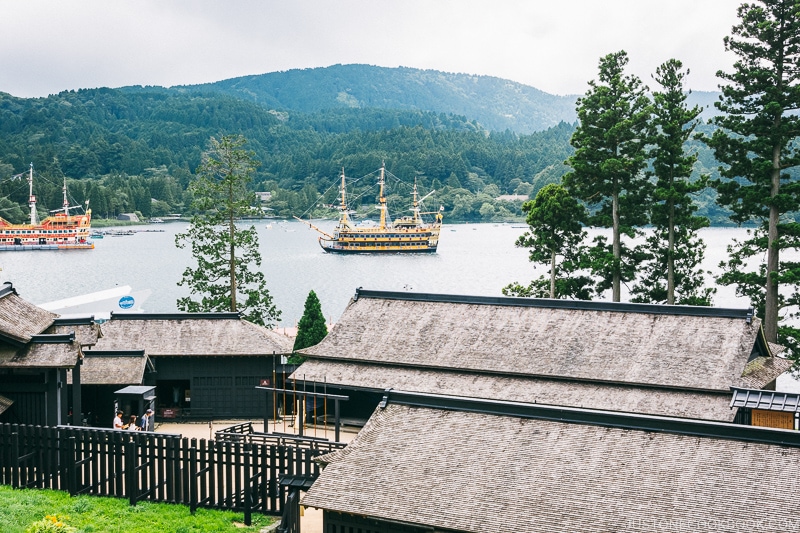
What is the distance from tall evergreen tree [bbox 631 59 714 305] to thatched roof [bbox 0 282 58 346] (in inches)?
891

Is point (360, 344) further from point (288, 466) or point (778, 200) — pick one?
point (778, 200)

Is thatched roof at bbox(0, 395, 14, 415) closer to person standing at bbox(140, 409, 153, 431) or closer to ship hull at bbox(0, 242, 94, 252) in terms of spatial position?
person standing at bbox(140, 409, 153, 431)

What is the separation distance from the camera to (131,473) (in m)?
14.5

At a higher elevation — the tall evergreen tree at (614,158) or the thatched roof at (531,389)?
the tall evergreen tree at (614,158)

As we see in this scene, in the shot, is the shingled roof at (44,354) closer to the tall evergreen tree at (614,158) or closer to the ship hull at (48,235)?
the tall evergreen tree at (614,158)

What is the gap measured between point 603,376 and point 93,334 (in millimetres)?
13465

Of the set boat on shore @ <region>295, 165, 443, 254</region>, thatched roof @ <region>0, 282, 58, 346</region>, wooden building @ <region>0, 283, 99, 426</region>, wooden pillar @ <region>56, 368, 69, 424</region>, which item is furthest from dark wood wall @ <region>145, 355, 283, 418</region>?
boat on shore @ <region>295, 165, 443, 254</region>

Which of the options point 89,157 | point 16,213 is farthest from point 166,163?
point 16,213

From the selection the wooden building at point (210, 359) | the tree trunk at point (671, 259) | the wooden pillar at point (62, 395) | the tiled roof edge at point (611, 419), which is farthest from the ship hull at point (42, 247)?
the tiled roof edge at point (611, 419)

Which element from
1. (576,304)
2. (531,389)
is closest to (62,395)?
(531,389)

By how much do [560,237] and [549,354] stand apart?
1394 cm

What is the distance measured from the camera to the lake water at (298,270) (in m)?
74.8

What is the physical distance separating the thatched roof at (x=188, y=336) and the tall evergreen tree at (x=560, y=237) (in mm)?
13100

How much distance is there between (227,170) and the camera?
133ft
